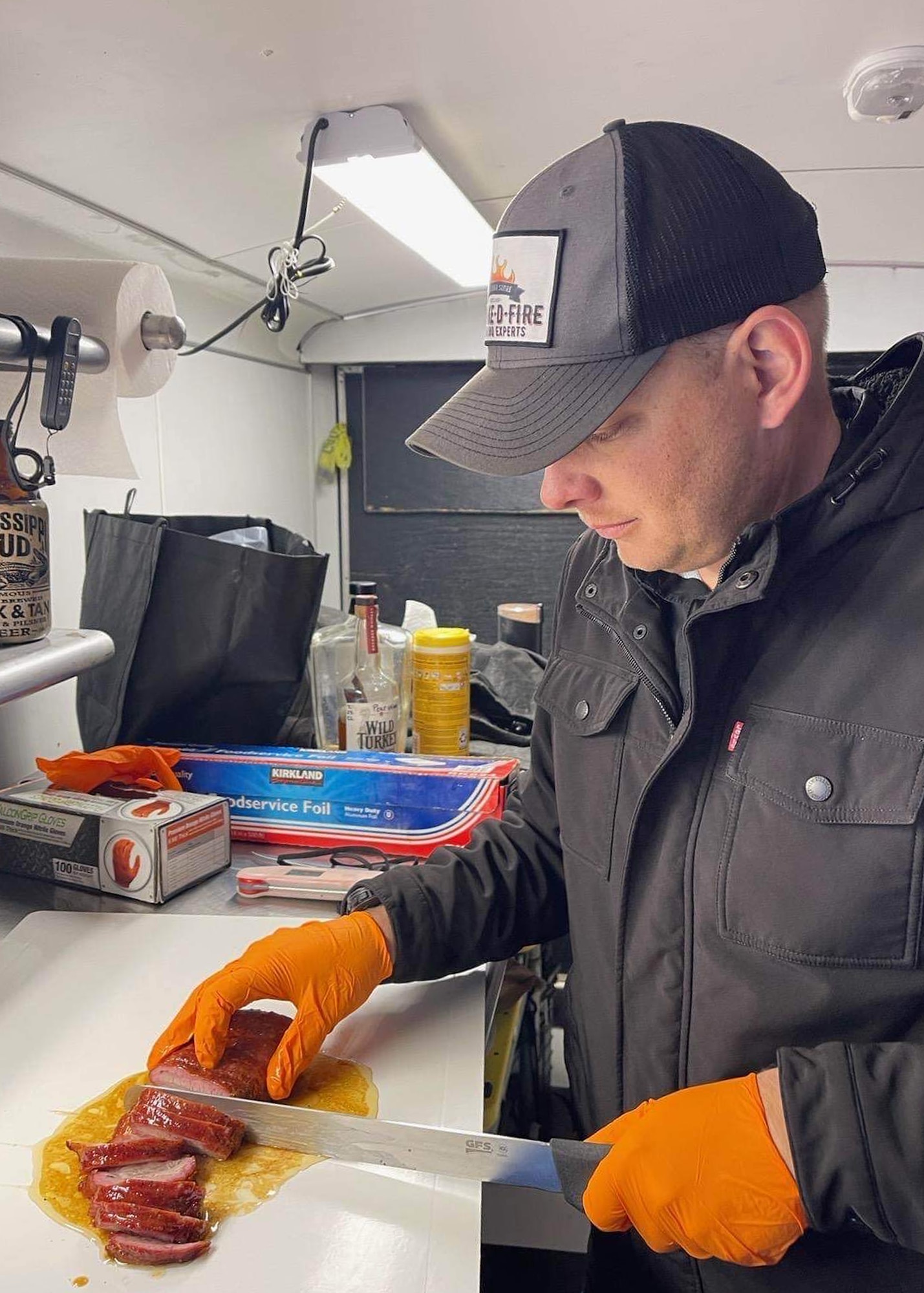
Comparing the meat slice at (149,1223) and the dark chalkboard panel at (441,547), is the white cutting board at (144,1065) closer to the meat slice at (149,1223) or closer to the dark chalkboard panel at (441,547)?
the meat slice at (149,1223)

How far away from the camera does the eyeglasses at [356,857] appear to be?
132 cm

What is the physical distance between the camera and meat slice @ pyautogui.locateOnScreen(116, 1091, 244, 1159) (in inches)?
30.6

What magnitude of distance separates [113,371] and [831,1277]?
1335 millimetres

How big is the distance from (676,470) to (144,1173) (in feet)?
2.46

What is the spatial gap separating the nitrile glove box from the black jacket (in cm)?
39

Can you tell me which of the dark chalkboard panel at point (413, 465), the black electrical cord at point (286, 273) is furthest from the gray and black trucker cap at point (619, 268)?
the dark chalkboard panel at point (413, 465)

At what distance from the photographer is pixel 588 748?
99 centimetres

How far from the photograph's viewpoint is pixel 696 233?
765 millimetres

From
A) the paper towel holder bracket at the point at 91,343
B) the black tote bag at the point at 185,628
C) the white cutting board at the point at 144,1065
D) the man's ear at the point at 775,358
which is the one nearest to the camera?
the white cutting board at the point at 144,1065

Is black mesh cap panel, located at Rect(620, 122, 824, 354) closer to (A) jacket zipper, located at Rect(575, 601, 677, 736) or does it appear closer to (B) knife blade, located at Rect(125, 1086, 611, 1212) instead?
(A) jacket zipper, located at Rect(575, 601, 677, 736)

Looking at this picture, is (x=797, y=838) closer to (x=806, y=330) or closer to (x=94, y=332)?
(x=806, y=330)

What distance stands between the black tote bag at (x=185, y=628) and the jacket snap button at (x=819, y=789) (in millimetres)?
966

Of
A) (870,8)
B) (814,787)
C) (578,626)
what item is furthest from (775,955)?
(870,8)

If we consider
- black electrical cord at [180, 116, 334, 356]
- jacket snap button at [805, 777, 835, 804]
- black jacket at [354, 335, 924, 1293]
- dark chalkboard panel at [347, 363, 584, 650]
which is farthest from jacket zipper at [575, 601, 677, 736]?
dark chalkboard panel at [347, 363, 584, 650]
